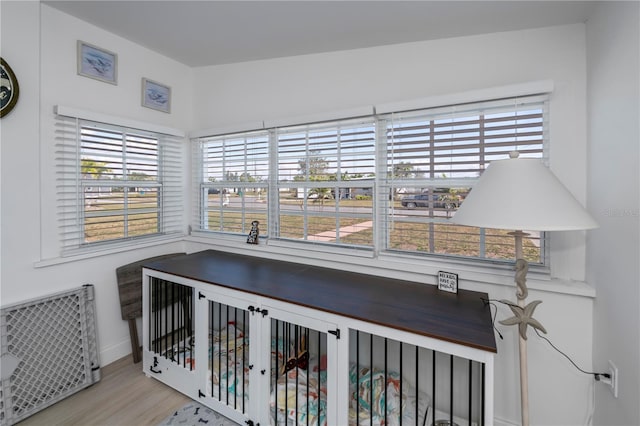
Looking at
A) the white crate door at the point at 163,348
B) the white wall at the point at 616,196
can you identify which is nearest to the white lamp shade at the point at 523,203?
the white wall at the point at 616,196

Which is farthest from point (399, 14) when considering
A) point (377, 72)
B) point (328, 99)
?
point (328, 99)

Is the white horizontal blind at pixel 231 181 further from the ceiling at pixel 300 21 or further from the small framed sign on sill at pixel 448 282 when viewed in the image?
the small framed sign on sill at pixel 448 282

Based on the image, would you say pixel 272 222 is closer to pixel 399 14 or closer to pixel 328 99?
pixel 328 99

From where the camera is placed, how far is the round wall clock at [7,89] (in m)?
1.76

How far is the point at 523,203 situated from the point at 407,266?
35.5 inches

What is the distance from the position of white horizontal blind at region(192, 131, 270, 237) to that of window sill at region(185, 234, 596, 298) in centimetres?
23

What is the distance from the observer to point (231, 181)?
280 centimetres

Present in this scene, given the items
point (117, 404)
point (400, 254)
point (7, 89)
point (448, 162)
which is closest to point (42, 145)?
point (7, 89)

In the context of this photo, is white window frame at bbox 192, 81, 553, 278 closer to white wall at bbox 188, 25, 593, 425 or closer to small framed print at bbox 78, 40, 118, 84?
white wall at bbox 188, 25, 593, 425

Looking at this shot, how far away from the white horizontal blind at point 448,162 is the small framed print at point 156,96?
211 centimetres

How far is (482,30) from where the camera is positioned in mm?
1729

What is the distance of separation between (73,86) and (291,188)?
1.76 m

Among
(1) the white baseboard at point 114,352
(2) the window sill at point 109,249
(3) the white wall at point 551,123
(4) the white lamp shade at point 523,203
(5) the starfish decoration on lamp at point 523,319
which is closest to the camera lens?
(4) the white lamp shade at point 523,203

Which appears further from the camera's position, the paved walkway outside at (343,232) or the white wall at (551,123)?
the paved walkway outside at (343,232)
